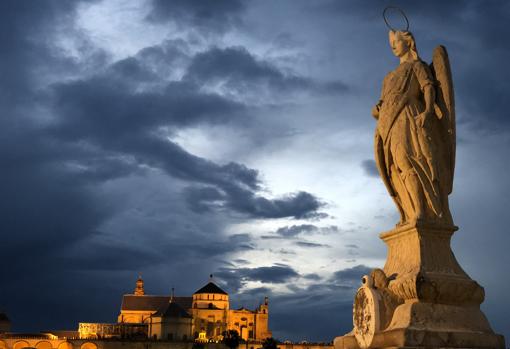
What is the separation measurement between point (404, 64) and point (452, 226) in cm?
209

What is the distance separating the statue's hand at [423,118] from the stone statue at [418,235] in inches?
0.4

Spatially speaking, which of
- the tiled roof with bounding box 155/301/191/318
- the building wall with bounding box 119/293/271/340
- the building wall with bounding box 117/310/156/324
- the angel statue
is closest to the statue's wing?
the angel statue

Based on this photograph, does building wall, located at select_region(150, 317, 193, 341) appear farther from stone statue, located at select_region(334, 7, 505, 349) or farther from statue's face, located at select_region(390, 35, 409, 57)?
statue's face, located at select_region(390, 35, 409, 57)

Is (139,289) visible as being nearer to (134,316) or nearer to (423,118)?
(134,316)

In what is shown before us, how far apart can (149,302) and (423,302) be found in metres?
100

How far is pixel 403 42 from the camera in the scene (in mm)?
8305

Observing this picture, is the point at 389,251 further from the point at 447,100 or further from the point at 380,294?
the point at 447,100

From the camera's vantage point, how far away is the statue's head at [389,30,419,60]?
828 centimetres

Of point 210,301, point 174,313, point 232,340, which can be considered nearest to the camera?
point 232,340

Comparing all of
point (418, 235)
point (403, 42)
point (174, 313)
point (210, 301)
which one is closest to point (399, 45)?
point (403, 42)

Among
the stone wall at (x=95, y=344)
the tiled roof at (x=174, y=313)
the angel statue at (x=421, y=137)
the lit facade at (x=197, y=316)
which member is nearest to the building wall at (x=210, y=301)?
the lit facade at (x=197, y=316)

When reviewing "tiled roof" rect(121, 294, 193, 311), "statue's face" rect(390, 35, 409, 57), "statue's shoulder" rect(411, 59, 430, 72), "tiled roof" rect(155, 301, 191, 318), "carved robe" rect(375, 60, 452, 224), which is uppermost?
"tiled roof" rect(121, 294, 193, 311)

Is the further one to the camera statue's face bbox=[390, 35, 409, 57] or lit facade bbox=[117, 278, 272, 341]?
lit facade bbox=[117, 278, 272, 341]

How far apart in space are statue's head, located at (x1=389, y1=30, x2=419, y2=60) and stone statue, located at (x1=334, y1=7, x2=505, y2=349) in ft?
0.04
